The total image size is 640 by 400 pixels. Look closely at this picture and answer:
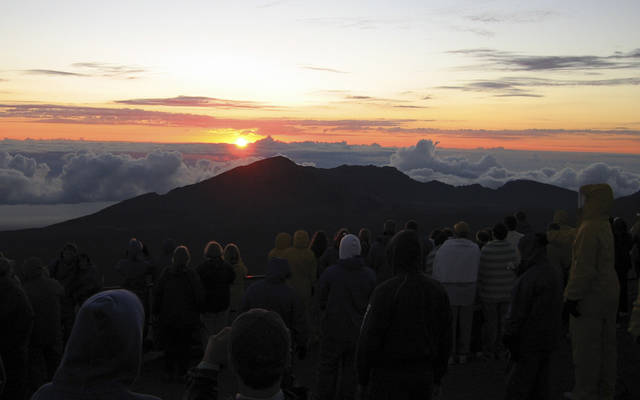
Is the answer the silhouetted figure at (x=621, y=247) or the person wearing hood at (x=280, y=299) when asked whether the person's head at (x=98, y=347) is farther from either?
the silhouetted figure at (x=621, y=247)

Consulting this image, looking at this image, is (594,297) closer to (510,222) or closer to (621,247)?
(510,222)

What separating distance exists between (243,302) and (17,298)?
2.17 m

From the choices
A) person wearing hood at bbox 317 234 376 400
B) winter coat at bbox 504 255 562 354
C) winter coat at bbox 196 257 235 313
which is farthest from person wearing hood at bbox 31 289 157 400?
winter coat at bbox 196 257 235 313

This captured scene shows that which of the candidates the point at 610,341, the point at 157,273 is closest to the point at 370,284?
the point at 610,341

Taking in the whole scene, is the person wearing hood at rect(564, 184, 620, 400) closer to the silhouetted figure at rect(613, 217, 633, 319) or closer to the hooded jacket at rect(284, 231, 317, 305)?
the hooded jacket at rect(284, 231, 317, 305)

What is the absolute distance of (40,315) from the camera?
24.4ft

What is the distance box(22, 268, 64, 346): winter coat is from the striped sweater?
5833mm

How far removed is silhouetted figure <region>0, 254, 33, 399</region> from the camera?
21.0ft

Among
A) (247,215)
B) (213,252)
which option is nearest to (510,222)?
(213,252)

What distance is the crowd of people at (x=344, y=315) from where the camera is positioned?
263cm

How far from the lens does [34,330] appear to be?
24.4ft

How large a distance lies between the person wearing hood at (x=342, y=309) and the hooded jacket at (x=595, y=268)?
2.21 m

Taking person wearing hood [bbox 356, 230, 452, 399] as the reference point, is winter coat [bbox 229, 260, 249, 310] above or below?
below

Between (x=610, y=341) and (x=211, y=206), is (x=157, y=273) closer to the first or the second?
(x=610, y=341)
